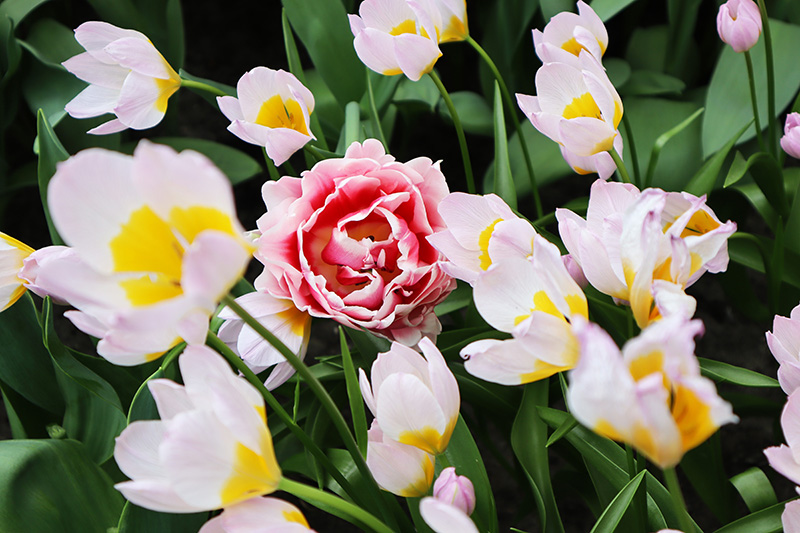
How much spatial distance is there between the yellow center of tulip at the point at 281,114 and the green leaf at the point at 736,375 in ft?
1.07

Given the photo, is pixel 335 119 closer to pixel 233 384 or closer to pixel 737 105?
pixel 737 105

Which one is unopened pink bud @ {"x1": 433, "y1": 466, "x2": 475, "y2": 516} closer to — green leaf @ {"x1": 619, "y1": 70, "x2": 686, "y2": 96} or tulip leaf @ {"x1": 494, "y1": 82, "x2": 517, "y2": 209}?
tulip leaf @ {"x1": 494, "y1": 82, "x2": 517, "y2": 209}

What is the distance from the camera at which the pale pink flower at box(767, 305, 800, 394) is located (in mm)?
351

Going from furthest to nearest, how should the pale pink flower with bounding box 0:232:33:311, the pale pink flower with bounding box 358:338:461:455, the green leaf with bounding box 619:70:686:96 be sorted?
the green leaf with bounding box 619:70:686:96, the pale pink flower with bounding box 0:232:33:311, the pale pink flower with bounding box 358:338:461:455

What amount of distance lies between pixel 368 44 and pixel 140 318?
0.34 meters

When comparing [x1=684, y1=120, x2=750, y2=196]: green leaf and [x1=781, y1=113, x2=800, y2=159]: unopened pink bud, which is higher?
[x1=781, y1=113, x2=800, y2=159]: unopened pink bud

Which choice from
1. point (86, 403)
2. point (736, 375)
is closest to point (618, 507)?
point (736, 375)

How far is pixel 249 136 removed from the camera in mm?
488

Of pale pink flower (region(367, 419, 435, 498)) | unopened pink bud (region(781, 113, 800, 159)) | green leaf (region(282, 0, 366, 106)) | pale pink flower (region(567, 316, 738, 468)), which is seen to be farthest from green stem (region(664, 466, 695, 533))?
green leaf (region(282, 0, 366, 106))

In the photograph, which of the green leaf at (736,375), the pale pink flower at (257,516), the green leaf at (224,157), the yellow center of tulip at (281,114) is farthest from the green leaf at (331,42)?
the pale pink flower at (257,516)

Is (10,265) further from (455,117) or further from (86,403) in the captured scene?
(455,117)

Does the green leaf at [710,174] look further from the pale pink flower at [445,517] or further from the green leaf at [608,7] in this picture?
the pale pink flower at [445,517]

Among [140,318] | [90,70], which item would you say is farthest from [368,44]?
[140,318]

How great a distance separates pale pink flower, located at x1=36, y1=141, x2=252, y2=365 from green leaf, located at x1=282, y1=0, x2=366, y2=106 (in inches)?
22.3
